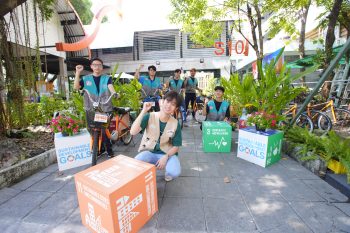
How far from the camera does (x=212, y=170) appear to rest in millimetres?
3271

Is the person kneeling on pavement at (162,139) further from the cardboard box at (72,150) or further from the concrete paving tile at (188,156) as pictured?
the cardboard box at (72,150)

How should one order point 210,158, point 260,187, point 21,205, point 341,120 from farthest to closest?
point 341,120 < point 210,158 < point 260,187 < point 21,205

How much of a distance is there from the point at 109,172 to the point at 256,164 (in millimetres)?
2600

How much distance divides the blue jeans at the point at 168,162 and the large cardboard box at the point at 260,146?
156 centimetres

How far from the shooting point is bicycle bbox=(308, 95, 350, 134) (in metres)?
5.06

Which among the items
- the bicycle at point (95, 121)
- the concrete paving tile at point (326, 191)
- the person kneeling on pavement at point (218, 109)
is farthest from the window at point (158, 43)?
the concrete paving tile at point (326, 191)

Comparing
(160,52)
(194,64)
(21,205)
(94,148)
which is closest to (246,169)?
(94,148)

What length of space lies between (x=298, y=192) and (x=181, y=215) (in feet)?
5.32

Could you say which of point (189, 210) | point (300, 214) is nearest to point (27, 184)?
point (189, 210)

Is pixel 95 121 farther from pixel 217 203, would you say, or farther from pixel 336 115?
pixel 336 115

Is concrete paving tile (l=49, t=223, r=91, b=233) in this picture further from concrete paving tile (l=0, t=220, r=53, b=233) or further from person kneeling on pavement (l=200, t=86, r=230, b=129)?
person kneeling on pavement (l=200, t=86, r=230, b=129)

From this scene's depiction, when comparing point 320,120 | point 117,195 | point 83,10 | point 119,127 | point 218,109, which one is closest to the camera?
point 117,195

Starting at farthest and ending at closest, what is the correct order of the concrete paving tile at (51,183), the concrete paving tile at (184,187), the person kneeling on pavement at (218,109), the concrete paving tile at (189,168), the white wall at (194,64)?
the white wall at (194,64) < the person kneeling on pavement at (218,109) < the concrete paving tile at (189,168) < the concrete paving tile at (51,183) < the concrete paving tile at (184,187)

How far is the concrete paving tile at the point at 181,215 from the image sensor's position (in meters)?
1.98
